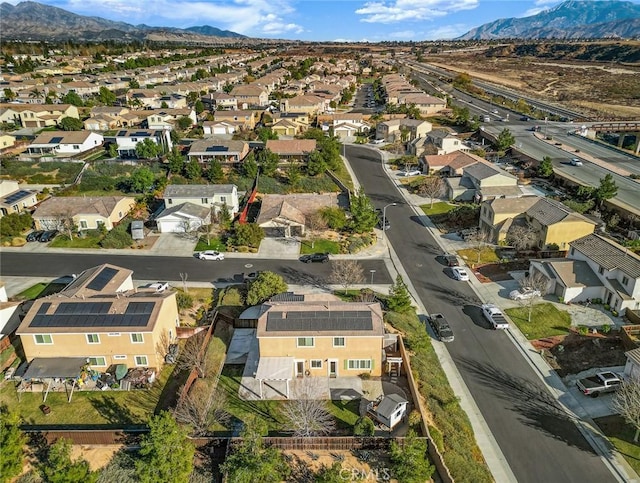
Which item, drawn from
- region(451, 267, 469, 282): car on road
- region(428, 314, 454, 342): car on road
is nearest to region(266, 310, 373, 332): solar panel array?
region(428, 314, 454, 342): car on road

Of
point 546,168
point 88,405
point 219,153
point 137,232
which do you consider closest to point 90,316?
point 88,405

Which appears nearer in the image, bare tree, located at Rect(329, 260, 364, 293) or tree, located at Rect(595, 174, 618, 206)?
bare tree, located at Rect(329, 260, 364, 293)

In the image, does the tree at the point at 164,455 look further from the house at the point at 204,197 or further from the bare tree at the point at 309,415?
the house at the point at 204,197

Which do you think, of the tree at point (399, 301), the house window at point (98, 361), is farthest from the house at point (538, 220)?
the house window at point (98, 361)

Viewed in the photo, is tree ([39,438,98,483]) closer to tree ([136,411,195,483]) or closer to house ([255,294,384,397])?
tree ([136,411,195,483])

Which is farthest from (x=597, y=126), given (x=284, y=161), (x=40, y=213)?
(x=40, y=213)

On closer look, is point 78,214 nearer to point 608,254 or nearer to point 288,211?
point 288,211

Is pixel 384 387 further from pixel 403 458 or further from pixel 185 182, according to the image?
pixel 185 182
